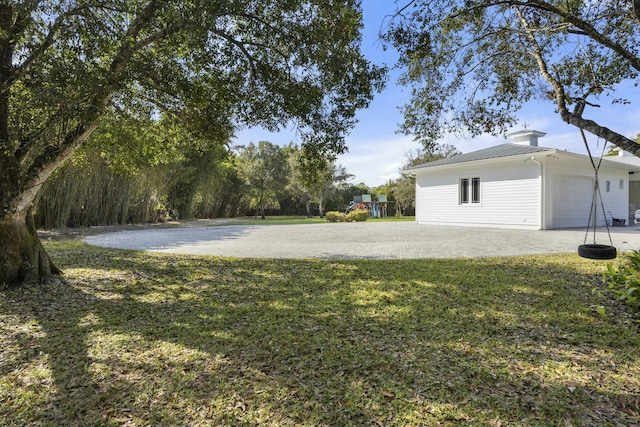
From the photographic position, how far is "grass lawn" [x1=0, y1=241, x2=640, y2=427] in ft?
6.55

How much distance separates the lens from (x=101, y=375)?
7.97 feet

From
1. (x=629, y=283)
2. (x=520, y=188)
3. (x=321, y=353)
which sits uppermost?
(x=520, y=188)

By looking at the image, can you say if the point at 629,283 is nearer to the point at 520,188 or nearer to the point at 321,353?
the point at 321,353

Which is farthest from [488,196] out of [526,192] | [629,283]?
[629,283]

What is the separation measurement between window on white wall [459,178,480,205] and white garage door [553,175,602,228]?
2567 mm

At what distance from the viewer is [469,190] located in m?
14.0

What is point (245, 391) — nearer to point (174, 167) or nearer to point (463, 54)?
point (463, 54)

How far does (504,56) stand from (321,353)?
5819 millimetres

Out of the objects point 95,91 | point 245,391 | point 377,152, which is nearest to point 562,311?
point 245,391

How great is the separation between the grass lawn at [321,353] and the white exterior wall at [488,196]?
806 centimetres

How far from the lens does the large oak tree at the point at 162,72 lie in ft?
11.9

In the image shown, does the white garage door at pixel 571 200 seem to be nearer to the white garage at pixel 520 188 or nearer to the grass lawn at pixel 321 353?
the white garage at pixel 520 188

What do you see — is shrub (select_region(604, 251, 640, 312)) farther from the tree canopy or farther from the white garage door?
the white garage door

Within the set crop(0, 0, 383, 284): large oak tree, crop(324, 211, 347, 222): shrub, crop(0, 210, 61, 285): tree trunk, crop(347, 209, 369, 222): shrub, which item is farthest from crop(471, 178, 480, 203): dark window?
crop(0, 210, 61, 285): tree trunk
